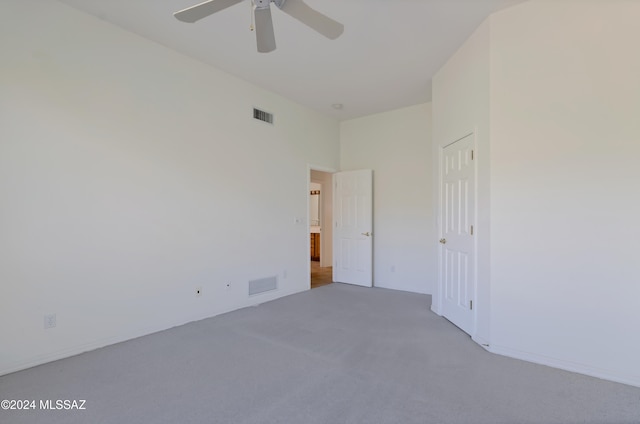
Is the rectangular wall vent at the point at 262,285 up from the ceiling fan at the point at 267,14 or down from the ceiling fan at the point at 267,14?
down

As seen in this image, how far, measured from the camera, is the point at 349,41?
10.4ft

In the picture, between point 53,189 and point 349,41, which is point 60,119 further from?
point 349,41

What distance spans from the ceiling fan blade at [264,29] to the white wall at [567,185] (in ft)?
6.60

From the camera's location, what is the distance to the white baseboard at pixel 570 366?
2.29 meters

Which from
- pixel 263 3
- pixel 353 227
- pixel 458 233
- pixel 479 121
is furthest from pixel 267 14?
pixel 353 227

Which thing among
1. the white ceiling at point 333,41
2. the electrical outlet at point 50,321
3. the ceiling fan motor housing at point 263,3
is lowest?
the electrical outlet at point 50,321

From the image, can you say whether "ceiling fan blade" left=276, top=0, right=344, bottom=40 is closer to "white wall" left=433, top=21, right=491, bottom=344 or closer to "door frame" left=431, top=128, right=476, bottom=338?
Answer: "white wall" left=433, top=21, right=491, bottom=344

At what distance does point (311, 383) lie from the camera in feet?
7.46

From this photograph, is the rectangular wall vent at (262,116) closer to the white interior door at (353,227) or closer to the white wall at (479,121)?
the white interior door at (353,227)

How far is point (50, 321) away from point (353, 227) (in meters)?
4.17

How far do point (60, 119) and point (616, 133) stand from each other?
448cm

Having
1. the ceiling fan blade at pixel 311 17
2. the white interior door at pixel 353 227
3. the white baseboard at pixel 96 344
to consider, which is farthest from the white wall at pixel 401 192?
the ceiling fan blade at pixel 311 17

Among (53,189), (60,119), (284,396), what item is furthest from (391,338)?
(60,119)

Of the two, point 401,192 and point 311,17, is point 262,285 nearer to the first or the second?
point 401,192
